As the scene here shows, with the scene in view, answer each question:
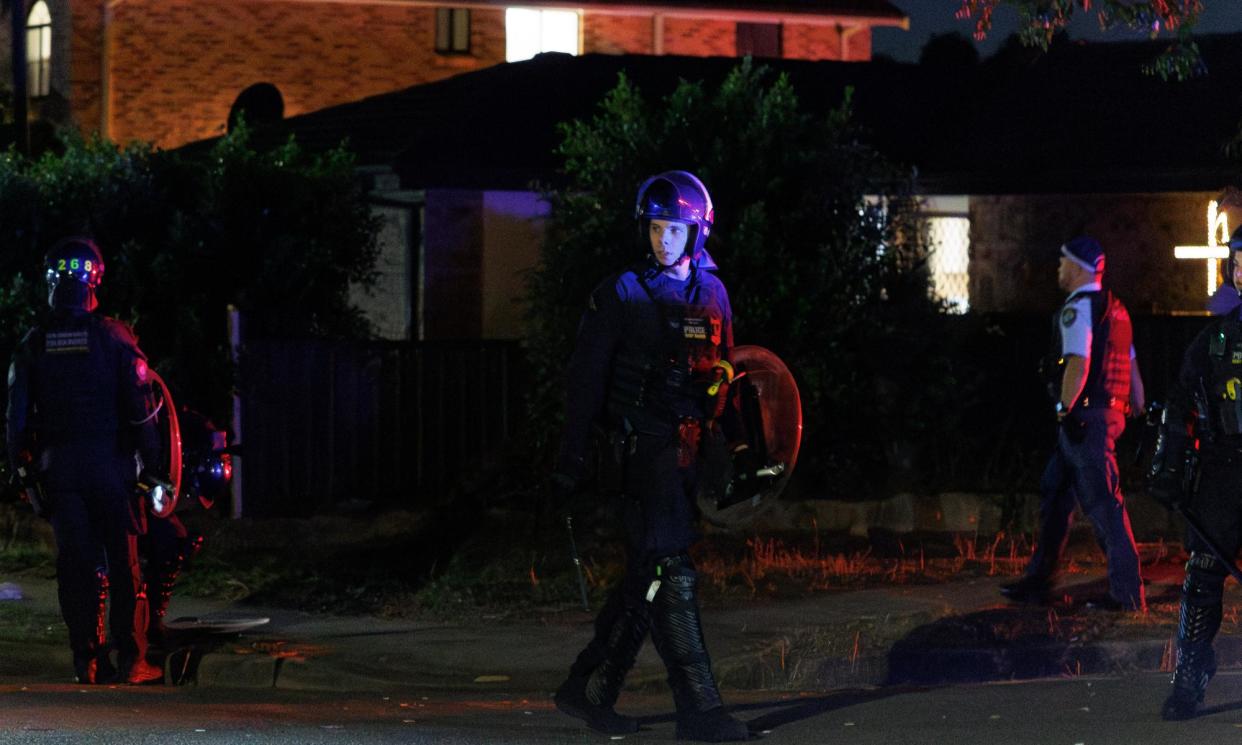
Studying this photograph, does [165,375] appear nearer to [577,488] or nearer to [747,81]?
[747,81]

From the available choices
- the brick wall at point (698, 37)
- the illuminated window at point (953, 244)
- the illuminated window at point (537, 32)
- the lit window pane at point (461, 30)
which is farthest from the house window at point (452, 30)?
the illuminated window at point (953, 244)

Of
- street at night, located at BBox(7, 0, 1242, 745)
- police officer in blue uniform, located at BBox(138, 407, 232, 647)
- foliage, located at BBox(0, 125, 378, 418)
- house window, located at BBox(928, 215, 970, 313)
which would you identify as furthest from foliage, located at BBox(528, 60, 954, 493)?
house window, located at BBox(928, 215, 970, 313)

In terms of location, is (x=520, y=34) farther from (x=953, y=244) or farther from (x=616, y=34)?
(x=953, y=244)

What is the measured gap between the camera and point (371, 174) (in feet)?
64.8

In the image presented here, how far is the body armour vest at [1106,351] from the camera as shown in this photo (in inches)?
386

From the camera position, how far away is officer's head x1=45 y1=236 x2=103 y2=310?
8969 mm

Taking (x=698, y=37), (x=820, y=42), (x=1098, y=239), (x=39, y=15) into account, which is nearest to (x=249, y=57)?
(x=39, y=15)

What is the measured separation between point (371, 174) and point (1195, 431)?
13.3m

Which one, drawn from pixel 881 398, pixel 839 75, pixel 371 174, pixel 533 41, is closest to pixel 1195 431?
pixel 881 398

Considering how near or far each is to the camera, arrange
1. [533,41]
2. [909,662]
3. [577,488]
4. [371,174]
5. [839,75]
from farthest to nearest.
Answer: [533,41], [839,75], [371,174], [909,662], [577,488]

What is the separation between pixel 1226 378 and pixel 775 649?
2821mm

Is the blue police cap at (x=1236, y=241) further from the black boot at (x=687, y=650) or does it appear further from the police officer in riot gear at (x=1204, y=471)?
the black boot at (x=687, y=650)

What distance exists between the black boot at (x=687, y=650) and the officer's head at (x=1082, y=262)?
3585 millimetres

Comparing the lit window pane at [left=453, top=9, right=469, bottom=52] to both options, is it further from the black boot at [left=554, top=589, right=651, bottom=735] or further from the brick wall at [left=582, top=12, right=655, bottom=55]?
the black boot at [left=554, top=589, right=651, bottom=735]
